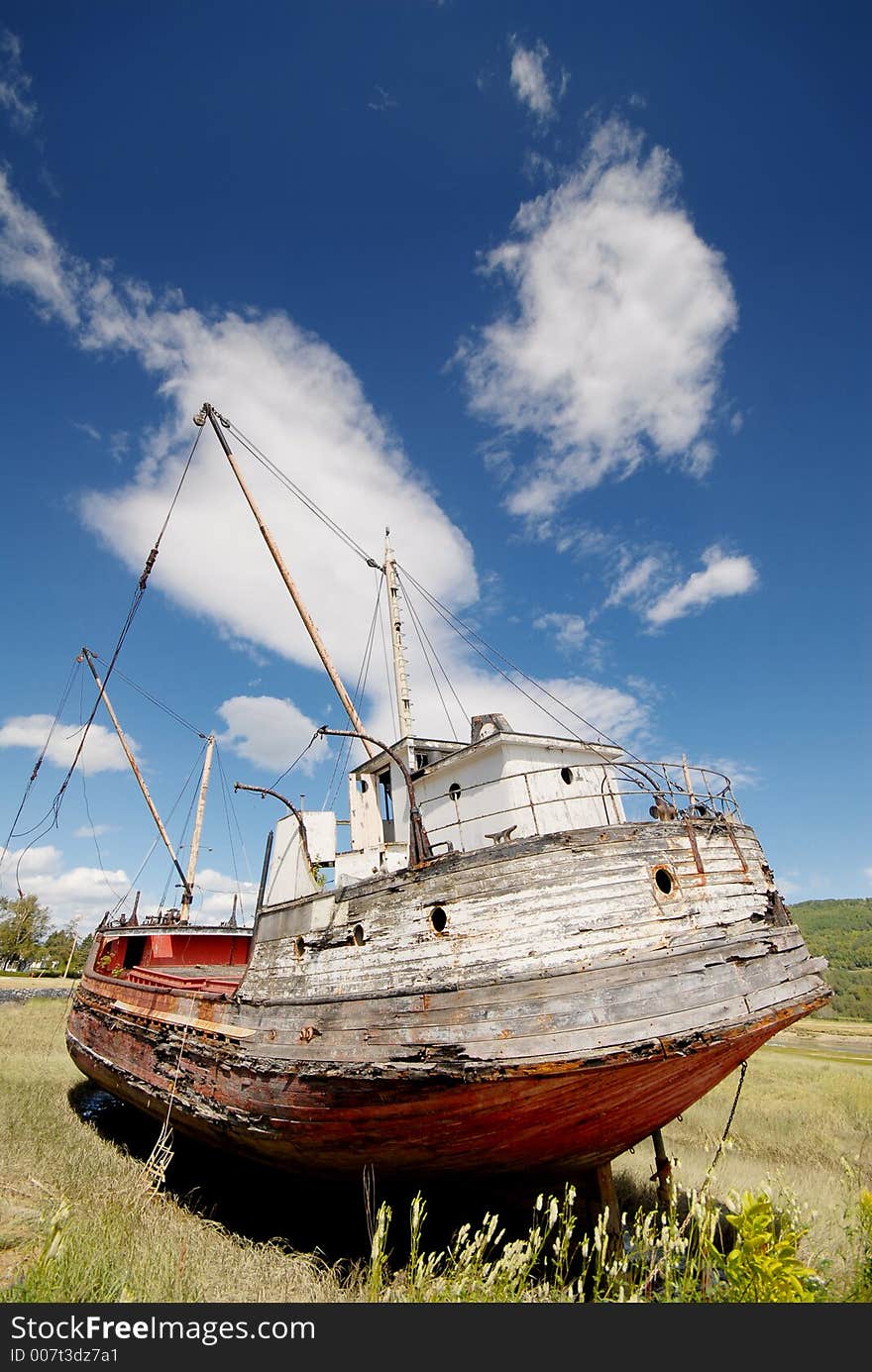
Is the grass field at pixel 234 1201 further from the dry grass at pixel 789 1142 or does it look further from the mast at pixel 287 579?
the mast at pixel 287 579

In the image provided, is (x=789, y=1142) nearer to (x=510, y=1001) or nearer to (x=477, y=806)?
(x=477, y=806)

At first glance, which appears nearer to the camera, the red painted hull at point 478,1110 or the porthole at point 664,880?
the red painted hull at point 478,1110

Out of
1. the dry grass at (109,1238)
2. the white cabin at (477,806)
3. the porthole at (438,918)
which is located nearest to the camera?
the dry grass at (109,1238)

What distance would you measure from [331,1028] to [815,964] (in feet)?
24.4

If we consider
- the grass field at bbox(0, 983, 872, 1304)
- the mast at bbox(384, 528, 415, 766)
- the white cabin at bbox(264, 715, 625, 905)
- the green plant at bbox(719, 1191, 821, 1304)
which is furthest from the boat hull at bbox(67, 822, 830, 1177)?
the mast at bbox(384, 528, 415, 766)

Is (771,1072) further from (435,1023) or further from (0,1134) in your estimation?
(0,1134)

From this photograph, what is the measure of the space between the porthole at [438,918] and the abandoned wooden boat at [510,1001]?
23 millimetres

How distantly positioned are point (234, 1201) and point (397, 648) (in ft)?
41.4

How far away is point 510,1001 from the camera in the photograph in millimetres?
7945

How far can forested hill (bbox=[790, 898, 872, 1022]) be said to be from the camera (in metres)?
98.9

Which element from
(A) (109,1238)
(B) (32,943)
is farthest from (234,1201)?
(B) (32,943)

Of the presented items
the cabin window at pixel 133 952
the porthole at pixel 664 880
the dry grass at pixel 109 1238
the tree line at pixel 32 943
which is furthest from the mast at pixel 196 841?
the tree line at pixel 32 943

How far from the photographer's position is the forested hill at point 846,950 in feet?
325
